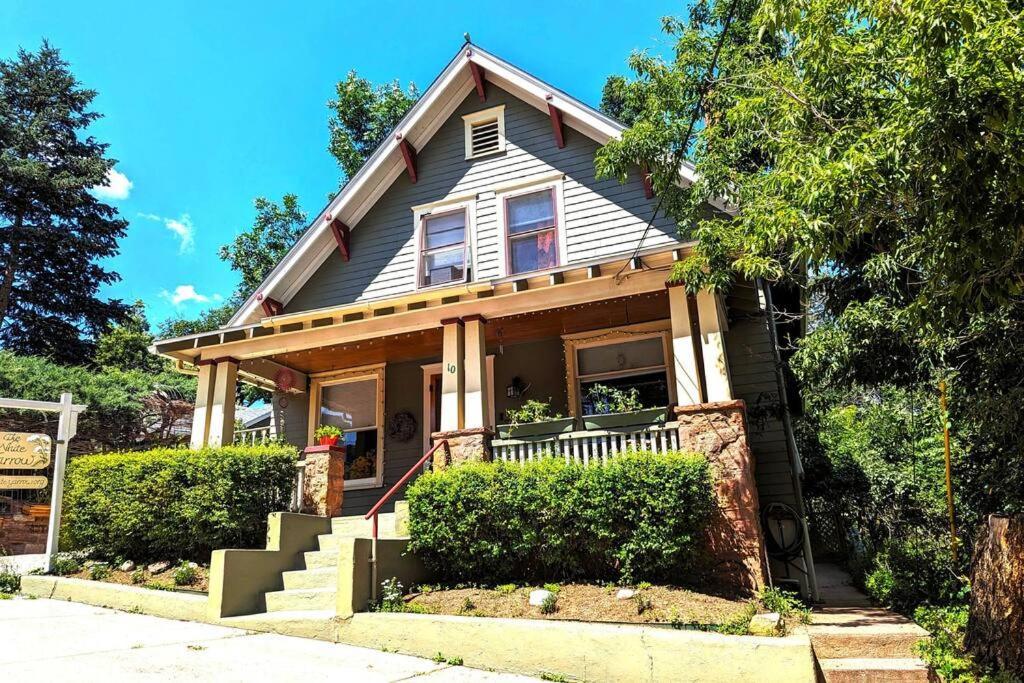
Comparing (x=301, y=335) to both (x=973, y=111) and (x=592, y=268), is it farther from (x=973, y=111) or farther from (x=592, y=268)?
(x=973, y=111)

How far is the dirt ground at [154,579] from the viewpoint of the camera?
7320 mm

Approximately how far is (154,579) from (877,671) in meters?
7.35

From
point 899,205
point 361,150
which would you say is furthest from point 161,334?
point 899,205

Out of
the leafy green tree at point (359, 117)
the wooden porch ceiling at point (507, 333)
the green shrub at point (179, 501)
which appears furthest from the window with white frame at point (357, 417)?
the leafy green tree at point (359, 117)

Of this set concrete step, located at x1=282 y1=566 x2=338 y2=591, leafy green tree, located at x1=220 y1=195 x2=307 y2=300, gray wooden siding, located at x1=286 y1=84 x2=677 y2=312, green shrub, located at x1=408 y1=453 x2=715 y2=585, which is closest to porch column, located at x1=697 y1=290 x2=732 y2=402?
green shrub, located at x1=408 y1=453 x2=715 y2=585

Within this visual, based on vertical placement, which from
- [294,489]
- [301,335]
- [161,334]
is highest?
[161,334]

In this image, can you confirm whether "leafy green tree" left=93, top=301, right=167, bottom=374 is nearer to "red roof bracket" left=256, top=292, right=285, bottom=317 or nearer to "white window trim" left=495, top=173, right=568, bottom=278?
"red roof bracket" left=256, top=292, right=285, bottom=317

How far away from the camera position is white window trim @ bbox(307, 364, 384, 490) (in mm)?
11133

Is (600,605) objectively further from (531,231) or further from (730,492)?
(531,231)

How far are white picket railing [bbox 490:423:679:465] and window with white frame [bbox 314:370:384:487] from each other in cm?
372

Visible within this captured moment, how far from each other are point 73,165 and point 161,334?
15065 millimetres

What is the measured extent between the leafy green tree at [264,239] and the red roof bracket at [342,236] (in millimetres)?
10078

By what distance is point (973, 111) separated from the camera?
3.71 metres

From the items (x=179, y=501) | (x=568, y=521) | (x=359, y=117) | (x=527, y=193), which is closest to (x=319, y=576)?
(x=179, y=501)
